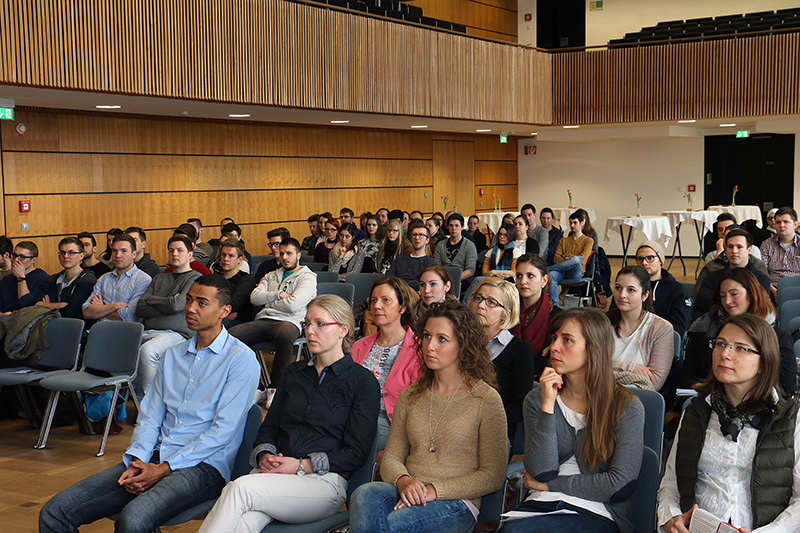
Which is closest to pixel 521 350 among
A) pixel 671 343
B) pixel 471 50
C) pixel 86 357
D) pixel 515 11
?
pixel 671 343

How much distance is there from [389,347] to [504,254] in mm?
4505

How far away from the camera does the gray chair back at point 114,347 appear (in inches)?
190

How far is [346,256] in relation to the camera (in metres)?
8.27

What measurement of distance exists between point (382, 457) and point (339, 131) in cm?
1134

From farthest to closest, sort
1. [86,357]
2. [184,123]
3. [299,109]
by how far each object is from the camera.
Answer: [184,123] < [299,109] < [86,357]

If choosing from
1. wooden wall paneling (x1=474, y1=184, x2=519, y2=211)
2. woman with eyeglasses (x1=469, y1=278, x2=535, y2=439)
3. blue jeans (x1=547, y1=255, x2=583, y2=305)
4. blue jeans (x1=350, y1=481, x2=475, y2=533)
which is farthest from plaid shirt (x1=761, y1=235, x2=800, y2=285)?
wooden wall paneling (x1=474, y1=184, x2=519, y2=211)

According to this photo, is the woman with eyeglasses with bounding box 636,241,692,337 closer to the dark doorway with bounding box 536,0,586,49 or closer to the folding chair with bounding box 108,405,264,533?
the folding chair with bounding box 108,405,264,533

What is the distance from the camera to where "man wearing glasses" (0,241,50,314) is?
6.10m

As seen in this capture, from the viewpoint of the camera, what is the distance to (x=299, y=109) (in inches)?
377

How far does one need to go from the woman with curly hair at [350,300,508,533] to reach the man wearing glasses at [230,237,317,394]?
3.07 m

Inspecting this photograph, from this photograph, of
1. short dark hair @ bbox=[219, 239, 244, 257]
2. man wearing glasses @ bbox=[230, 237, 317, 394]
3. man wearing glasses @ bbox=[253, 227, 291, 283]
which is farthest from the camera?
man wearing glasses @ bbox=[253, 227, 291, 283]

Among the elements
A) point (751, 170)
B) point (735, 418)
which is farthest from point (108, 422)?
point (751, 170)

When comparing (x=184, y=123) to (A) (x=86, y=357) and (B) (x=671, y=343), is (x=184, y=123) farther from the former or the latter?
(B) (x=671, y=343)

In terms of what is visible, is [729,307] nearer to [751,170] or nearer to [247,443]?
[247,443]
